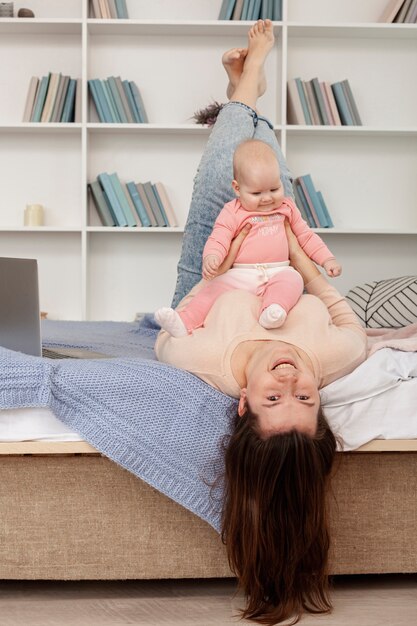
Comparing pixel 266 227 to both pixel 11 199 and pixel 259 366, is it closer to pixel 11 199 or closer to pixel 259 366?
pixel 259 366

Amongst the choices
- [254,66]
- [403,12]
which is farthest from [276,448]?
[403,12]

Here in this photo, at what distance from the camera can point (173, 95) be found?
4008 mm

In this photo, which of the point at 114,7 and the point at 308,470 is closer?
the point at 308,470

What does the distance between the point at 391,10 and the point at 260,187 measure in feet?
7.95

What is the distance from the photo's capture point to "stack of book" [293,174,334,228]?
386 centimetres

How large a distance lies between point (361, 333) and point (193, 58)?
2580mm

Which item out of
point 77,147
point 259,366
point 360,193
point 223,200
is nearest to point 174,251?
point 77,147

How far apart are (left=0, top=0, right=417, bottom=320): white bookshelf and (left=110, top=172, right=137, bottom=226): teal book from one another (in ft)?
0.19

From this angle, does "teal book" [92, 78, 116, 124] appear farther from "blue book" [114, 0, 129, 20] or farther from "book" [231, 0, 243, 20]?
"book" [231, 0, 243, 20]

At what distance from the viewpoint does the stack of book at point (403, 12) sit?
3863 mm

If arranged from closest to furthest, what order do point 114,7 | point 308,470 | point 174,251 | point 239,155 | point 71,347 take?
point 308,470 < point 239,155 < point 71,347 < point 114,7 < point 174,251

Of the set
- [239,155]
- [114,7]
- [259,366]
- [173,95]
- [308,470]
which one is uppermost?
[114,7]

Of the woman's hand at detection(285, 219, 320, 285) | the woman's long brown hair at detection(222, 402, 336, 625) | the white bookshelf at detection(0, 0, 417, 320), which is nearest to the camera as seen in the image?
the woman's long brown hair at detection(222, 402, 336, 625)

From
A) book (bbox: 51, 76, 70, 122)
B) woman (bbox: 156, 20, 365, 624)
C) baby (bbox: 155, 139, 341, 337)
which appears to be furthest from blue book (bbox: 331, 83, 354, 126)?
woman (bbox: 156, 20, 365, 624)
